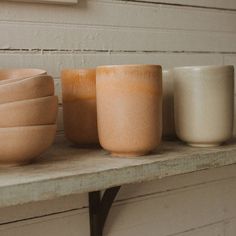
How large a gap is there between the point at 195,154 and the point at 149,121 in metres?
0.08

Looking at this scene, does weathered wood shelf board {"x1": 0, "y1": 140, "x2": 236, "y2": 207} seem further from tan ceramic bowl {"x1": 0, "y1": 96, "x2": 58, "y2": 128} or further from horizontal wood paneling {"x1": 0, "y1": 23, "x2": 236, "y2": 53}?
horizontal wood paneling {"x1": 0, "y1": 23, "x2": 236, "y2": 53}

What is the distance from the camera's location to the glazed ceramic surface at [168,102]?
684 millimetres

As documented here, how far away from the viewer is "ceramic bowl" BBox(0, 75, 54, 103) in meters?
0.48

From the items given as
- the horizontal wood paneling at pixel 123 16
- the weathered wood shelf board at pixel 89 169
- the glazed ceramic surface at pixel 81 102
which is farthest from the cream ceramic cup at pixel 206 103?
the horizontal wood paneling at pixel 123 16

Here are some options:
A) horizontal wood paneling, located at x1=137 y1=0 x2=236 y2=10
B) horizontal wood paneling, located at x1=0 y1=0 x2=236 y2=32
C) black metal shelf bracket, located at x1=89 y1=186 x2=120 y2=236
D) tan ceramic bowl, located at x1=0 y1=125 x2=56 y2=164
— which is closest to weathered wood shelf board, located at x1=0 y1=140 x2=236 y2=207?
tan ceramic bowl, located at x1=0 y1=125 x2=56 y2=164

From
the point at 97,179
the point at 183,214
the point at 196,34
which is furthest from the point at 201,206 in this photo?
the point at 97,179

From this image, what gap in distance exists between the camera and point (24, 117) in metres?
0.49

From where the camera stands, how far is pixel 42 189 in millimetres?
445

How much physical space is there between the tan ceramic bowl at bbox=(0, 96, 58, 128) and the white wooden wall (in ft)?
0.72

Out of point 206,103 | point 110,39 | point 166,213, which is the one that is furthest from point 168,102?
point 166,213

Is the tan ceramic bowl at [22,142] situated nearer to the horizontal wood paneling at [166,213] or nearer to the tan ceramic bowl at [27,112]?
the tan ceramic bowl at [27,112]

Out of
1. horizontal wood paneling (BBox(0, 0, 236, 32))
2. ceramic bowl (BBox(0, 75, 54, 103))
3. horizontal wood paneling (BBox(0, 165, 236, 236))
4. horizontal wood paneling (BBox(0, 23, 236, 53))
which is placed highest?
horizontal wood paneling (BBox(0, 0, 236, 32))

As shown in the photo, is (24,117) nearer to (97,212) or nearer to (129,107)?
(129,107)

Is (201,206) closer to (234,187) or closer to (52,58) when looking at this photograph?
(234,187)
